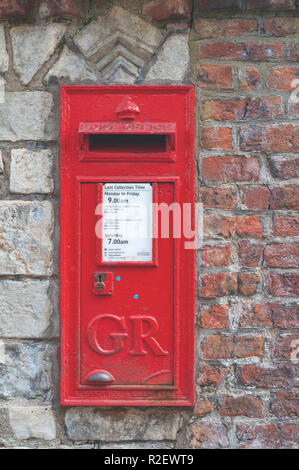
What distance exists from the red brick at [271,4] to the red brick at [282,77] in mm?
245

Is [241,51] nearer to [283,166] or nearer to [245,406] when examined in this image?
[283,166]

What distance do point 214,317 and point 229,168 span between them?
0.62 metres

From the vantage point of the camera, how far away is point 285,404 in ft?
6.27

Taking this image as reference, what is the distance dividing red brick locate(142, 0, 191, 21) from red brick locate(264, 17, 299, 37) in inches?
13.3

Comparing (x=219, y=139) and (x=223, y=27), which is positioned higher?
(x=223, y=27)

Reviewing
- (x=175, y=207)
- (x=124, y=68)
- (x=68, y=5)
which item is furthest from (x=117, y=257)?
(x=68, y=5)

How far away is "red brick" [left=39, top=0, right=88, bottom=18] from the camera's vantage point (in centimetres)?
190

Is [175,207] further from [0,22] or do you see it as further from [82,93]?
[0,22]

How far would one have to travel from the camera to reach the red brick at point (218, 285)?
1.92 metres

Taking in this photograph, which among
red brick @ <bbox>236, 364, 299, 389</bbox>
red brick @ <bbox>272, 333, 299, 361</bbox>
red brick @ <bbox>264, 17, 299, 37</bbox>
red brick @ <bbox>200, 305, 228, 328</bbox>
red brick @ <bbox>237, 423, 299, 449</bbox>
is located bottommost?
red brick @ <bbox>237, 423, 299, 449</bbox>

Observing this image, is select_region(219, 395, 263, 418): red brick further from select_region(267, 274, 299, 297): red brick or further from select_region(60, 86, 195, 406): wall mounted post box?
select_region(267, 274, 299, 297): red brick

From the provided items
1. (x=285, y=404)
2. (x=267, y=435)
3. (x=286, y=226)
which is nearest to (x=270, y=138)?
(x=286, y=226)

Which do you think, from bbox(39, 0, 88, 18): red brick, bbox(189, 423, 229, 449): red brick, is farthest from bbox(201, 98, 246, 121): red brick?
bbox(189, 423, 229, 449): red brick

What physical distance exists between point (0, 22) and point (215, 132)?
102 cm
